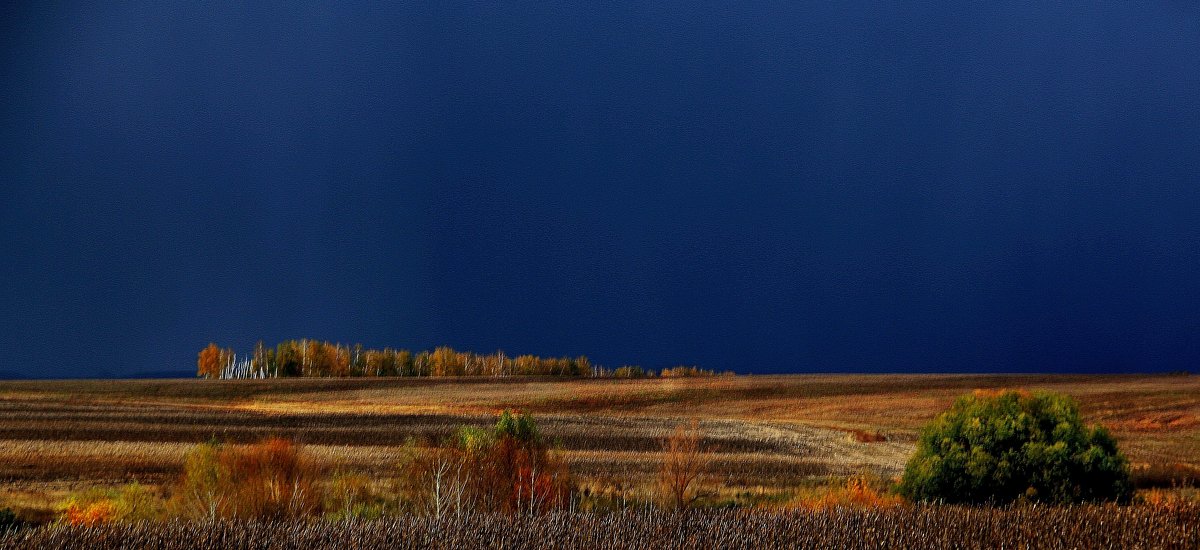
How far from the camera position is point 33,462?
17.1 metres

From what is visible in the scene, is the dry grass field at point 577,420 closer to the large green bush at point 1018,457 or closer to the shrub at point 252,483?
the shrub at point 252,483

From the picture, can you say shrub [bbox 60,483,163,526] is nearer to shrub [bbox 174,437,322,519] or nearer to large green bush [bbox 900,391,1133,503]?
shrub [bbox 174,437,322,519]

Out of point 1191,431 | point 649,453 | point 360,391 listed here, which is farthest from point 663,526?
point 360,391

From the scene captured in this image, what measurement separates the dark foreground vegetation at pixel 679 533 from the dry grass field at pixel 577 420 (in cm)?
646

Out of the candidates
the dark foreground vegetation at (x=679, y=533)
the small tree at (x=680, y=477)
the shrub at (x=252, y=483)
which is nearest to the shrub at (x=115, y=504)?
the shrub at (x=252, y=483)

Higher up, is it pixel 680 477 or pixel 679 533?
pixel 679 533

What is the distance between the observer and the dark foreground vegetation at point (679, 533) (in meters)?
6.98

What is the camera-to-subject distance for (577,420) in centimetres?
2283

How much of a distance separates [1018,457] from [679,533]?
26.1 ft

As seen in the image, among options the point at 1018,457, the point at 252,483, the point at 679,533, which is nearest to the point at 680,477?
the point at 1018,457

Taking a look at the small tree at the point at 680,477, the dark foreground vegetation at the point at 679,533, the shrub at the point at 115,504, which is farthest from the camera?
the small tree at the point at 680,477

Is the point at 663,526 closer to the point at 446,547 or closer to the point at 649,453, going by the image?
the point at 446,547

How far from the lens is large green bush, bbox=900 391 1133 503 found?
13.2m

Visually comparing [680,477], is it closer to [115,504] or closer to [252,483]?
[252,483]
